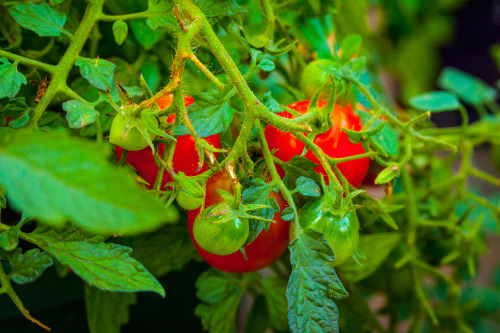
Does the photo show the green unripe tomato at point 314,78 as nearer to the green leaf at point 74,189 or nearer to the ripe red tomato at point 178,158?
the ripe red tomato at point 178,158

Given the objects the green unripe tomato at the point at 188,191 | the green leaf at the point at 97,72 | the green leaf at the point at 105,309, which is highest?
the green leaf at the point at 97,72

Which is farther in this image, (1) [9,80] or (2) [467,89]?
(2) [467,89]

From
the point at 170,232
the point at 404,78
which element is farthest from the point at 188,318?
the point at 404,78

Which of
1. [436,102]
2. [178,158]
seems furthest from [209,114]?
[436,102]

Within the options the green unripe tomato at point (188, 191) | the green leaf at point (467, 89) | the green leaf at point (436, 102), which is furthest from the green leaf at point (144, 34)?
the green leaf at point (467, 89)

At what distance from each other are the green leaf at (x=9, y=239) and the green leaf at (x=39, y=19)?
0.12 m

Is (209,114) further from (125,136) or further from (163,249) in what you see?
(163,249)

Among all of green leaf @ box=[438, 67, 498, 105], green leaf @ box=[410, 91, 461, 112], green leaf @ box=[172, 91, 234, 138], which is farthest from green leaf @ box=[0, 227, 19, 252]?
green leaf @ box=[438, 67, 498, 105]

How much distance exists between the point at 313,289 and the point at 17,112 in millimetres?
202

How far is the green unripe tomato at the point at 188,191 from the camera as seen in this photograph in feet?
0.84

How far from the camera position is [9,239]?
0.26 m

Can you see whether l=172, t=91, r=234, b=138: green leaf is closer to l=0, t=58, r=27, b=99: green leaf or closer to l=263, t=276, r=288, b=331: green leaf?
l=0, t=58, r=27, b=99: green leaf

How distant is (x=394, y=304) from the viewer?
1.93 ft

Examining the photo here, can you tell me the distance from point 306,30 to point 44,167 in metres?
0.32
